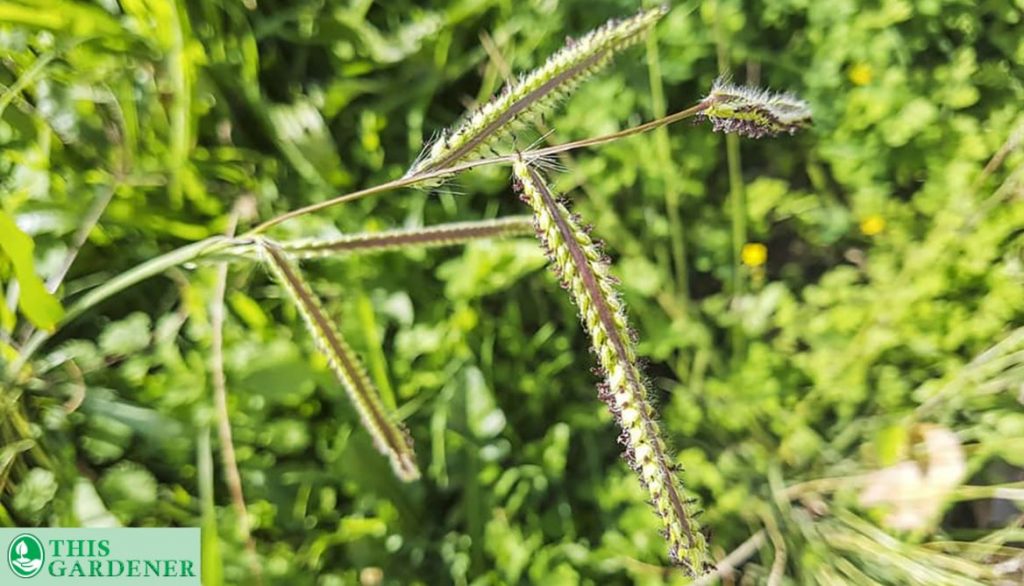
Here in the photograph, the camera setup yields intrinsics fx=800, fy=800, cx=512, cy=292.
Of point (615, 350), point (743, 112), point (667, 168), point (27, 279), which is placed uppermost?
point (667, 168)

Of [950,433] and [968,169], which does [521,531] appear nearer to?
[950,433]

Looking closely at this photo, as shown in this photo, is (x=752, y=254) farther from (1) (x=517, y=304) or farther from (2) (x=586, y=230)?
(2) (x=586, y=230)

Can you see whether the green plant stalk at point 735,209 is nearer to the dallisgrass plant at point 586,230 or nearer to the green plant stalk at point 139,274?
the dallisgrass plant at point 586,230

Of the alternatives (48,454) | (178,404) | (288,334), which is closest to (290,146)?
(288,334)

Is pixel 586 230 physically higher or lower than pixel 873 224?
lower

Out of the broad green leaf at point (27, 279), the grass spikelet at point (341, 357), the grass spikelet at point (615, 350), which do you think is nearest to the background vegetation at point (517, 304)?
the broad green leaf at point (27, 279)

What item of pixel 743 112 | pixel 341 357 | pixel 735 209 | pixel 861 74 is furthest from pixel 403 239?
pixel 861 74

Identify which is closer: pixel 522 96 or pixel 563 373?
pixel 522 96
